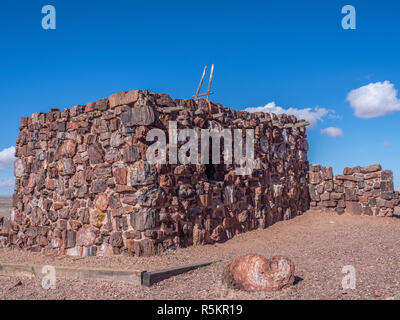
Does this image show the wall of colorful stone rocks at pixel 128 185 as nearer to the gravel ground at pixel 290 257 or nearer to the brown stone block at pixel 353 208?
the gravel ground at pixel 290 257

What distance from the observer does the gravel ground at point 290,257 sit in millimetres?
4770

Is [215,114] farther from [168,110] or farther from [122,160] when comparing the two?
[122,160]

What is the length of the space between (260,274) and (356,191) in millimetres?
8365

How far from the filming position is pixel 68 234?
887 cm

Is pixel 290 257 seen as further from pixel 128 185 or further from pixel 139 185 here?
pixel 128 185

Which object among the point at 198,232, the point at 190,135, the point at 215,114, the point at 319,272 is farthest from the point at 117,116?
the point at 319,272

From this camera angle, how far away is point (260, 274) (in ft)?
15.5

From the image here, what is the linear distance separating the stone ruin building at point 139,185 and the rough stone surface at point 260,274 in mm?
2950

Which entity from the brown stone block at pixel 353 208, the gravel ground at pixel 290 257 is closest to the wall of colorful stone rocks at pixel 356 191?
the brown stone block at pixel 353 208

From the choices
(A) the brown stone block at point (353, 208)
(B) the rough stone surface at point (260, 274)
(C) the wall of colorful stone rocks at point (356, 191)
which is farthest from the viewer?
(A) the brown stone block at point (353, 208)
